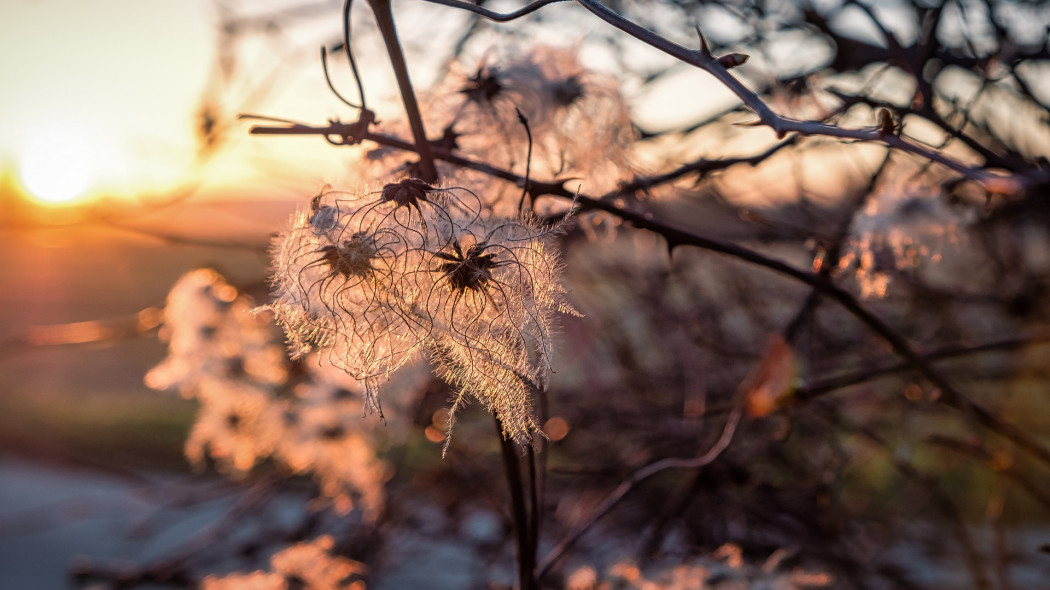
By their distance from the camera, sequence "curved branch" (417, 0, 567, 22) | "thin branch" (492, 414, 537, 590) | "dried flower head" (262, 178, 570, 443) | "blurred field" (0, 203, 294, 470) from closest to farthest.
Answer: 1. "curved branch" (417, 0, 567, 22)
2. "dried flower head" (262, 178, 570, 443)
3. "thin branch" (492, 414, 537, 590)
4. "blurred field" (0, 203, 294, 470)

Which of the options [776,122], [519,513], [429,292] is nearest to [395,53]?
[429,292]

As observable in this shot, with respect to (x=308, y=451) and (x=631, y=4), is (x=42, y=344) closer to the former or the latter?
(x=308, y=451)

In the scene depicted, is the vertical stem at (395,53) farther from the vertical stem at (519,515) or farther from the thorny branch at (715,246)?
the vertical stem at (519,515)

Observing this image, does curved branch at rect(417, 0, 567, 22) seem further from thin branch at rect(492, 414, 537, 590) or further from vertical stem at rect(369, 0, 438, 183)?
thin branch at rect(492, 414, 537, 590)

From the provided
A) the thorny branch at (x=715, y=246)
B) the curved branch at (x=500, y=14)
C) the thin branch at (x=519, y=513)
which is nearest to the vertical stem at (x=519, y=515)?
the thin branch at (x=519, y=513)

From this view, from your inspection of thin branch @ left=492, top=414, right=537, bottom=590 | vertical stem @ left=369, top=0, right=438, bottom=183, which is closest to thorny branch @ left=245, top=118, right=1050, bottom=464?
vertical stem @ left=369, top=0, right=438, bottom=183

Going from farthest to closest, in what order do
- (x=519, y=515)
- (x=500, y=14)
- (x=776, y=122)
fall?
1. (x=519, y=515)
2. (x=500, y=14)
3. (x=776, y=122)

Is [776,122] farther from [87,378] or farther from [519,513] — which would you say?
[87,378]

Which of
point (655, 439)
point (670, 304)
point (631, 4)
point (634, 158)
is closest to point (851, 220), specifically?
point (634, 158)
